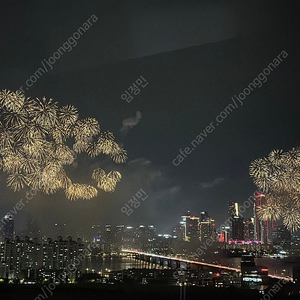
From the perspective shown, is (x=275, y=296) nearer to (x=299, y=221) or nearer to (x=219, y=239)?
(x=299, y=221)

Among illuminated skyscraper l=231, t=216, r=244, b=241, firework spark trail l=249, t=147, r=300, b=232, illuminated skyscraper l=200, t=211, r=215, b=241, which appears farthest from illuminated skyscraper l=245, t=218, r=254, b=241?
firework spark trail l=249, t=147, r=300, b=232

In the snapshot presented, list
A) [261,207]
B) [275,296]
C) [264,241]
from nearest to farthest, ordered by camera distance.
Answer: [275,296]
[261,207]
[264,241]

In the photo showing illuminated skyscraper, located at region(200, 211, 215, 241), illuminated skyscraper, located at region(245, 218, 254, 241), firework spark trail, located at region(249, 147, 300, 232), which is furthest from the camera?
illuminated skyscraper, located at region(245, 218, 254, 241)

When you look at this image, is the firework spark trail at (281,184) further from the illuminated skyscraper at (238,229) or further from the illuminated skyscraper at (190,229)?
the illuminated skyscraper at (238,229)

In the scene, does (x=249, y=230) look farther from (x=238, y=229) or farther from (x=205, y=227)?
(x=205, y=227)

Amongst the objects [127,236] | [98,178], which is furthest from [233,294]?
[127,236]

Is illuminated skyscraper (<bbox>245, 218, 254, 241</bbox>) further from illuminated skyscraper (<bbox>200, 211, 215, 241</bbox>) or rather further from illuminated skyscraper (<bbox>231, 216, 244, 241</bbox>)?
illuminated skyscraper (<bbox>200, 211, 215, 241</bbox>)

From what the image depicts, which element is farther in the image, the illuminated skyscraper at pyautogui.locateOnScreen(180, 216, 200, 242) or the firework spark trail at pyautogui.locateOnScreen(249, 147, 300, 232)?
the illuminated skyscraper at pyautogui.locateOnScreen(180, 216, 200, 242)

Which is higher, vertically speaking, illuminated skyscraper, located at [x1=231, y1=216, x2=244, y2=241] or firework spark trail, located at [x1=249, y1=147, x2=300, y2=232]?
illuminated skyscraper, located at [x1=231, y1=216, x2=244, y2=241]
